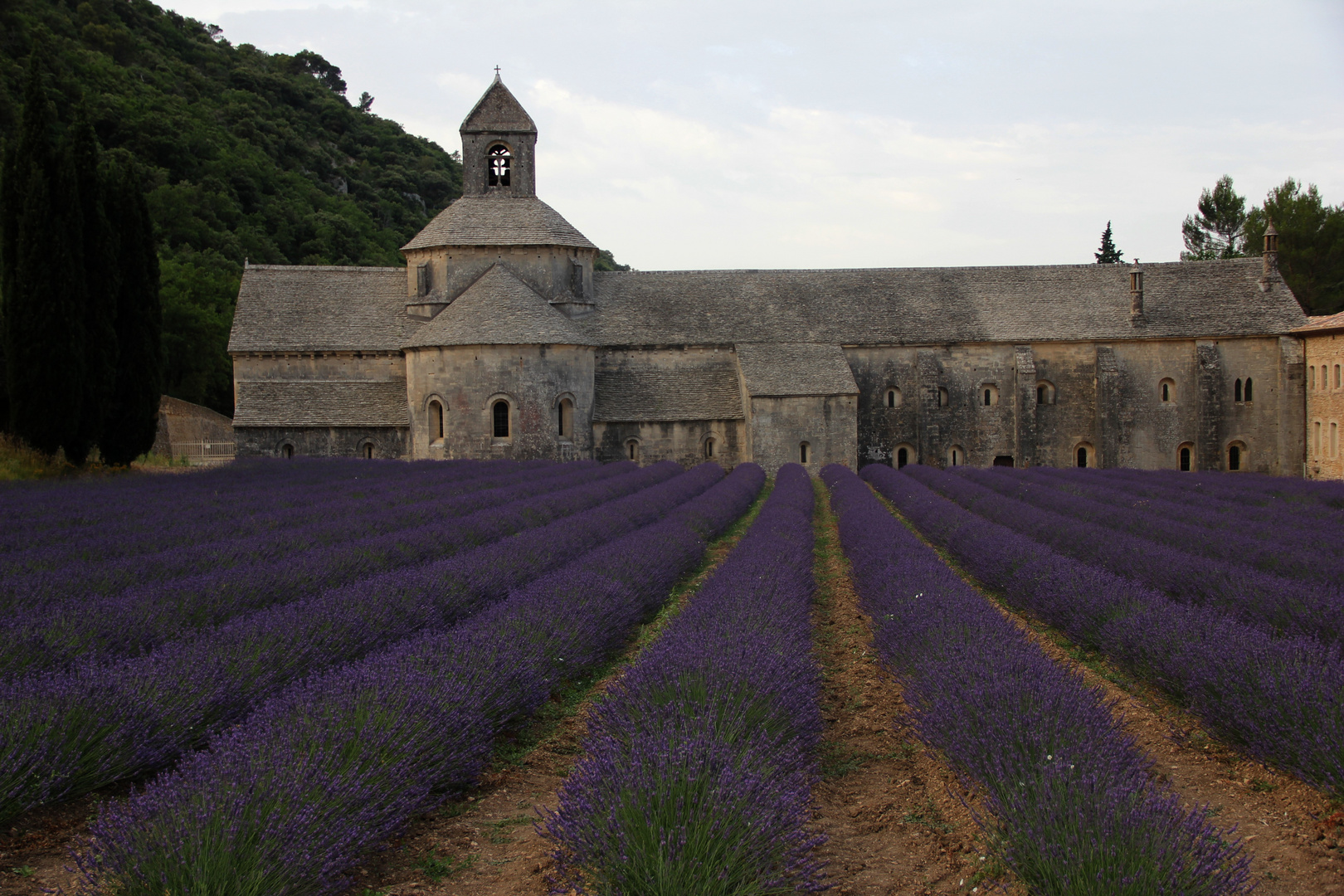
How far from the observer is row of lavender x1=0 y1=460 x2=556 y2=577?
26.4ft

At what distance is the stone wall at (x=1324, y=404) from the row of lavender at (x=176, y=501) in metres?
26.7

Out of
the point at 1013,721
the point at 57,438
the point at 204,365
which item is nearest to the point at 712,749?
the point at 1013,721

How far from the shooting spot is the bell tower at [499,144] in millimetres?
33875

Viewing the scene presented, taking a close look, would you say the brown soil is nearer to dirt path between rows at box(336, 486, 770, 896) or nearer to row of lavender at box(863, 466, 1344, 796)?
dirt path between rows at box(336, 486, 770, 896)

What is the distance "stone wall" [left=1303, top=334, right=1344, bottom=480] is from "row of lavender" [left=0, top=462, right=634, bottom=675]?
27.9 metres

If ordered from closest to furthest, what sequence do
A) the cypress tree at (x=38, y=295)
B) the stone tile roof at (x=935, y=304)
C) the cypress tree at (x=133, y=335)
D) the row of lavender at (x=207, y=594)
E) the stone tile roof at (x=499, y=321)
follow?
1. the row of lavender at (x=207, y=594)
2. the cypress tree at (x=38, y=295)
3. the cypress tree at (x=133, y=335)
4. the stone tile roof at (x=499, y=321)
5. the stone tile roof at (x=935, y=304)

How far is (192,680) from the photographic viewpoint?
16.7 ft

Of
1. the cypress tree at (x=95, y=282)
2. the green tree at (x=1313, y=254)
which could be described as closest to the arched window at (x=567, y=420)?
the cypress tree at (x=95, y=282)

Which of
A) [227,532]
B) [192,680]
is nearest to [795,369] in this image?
[227,532]

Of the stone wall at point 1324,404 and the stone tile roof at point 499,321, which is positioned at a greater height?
the stone tile roof at point 499,321

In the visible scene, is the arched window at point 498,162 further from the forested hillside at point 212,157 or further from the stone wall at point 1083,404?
the stone wall at point 1083,404

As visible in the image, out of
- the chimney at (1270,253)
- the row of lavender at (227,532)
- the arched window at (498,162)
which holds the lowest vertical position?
the row of lavender at (227,532)

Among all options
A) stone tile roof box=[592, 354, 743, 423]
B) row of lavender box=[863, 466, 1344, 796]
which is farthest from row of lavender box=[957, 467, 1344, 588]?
stone tile roof box=[592, 354, 743, 423]

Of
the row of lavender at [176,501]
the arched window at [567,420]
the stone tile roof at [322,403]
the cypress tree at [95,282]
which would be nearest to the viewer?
the row of lavender at [176,501]
